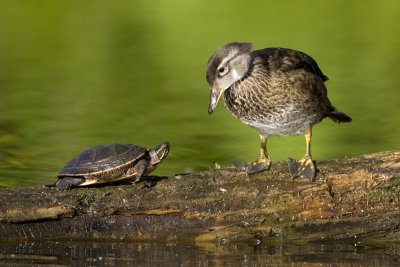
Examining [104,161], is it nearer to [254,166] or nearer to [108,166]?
[108,166]

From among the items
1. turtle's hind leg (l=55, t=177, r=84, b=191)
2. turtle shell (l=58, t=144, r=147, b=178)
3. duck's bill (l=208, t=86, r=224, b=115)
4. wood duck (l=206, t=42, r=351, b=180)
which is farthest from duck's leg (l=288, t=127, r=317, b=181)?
turtle's hind leg (l=55, t=177, r=84, b=191)

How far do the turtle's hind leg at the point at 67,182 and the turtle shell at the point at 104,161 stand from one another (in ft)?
0.13

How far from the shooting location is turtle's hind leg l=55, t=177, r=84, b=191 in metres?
8.35

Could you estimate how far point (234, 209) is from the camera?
8344 millimetres

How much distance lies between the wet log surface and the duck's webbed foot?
0.05 metres

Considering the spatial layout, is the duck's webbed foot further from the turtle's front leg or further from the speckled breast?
the turtle's front leg

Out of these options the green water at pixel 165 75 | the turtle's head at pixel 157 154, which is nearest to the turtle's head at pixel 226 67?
the turtle's head at pixel 157 154

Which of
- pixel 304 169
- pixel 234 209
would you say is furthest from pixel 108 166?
pixel 304 169

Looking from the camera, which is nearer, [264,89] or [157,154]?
[264,89]

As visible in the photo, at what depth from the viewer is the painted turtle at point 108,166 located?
8.47 meters

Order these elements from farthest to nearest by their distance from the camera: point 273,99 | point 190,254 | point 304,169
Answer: point 273,99 < point 304,169 < point 190,254

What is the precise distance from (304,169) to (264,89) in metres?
0.74

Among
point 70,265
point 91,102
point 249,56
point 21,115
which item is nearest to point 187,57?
point 91,102

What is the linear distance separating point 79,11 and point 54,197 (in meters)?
14.8
